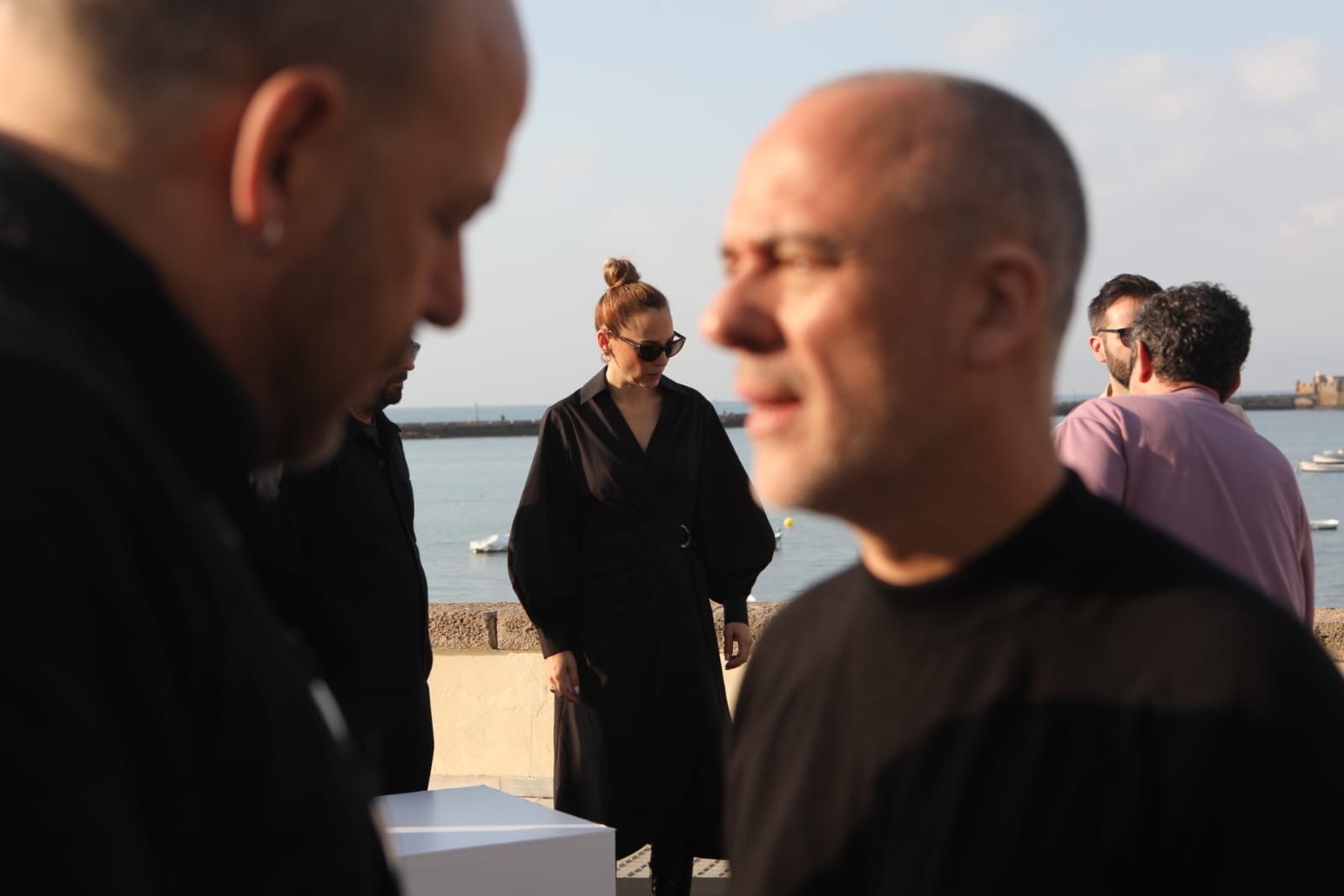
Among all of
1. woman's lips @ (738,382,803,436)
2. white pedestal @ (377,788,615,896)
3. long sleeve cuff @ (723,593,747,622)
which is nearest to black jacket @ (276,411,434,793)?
white pedestal @ (377,788,615,896)

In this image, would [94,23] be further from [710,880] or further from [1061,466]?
[710,880]

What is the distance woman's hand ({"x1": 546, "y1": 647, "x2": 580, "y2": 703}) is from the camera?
5.22m

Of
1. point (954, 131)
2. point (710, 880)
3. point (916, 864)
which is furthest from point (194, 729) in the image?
point (710, 880)

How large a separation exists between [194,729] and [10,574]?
138mm

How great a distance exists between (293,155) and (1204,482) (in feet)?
9.69

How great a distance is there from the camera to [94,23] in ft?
2.74

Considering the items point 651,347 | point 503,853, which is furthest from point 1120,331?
point 503,853

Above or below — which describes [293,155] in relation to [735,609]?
above

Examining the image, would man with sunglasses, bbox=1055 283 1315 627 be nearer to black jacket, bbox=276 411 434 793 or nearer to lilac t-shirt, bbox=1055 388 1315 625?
Result: lilac t-shirt, bbox=1055 388 1315 625

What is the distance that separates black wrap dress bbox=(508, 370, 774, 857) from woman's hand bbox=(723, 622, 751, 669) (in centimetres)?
18

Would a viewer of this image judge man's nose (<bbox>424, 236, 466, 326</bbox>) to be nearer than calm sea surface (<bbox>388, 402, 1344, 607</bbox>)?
Yes

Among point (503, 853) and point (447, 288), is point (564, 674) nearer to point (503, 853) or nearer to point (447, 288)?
point (503, 853)

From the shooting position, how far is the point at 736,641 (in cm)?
550

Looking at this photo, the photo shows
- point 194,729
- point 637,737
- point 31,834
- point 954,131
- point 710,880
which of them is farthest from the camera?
point 710,880
